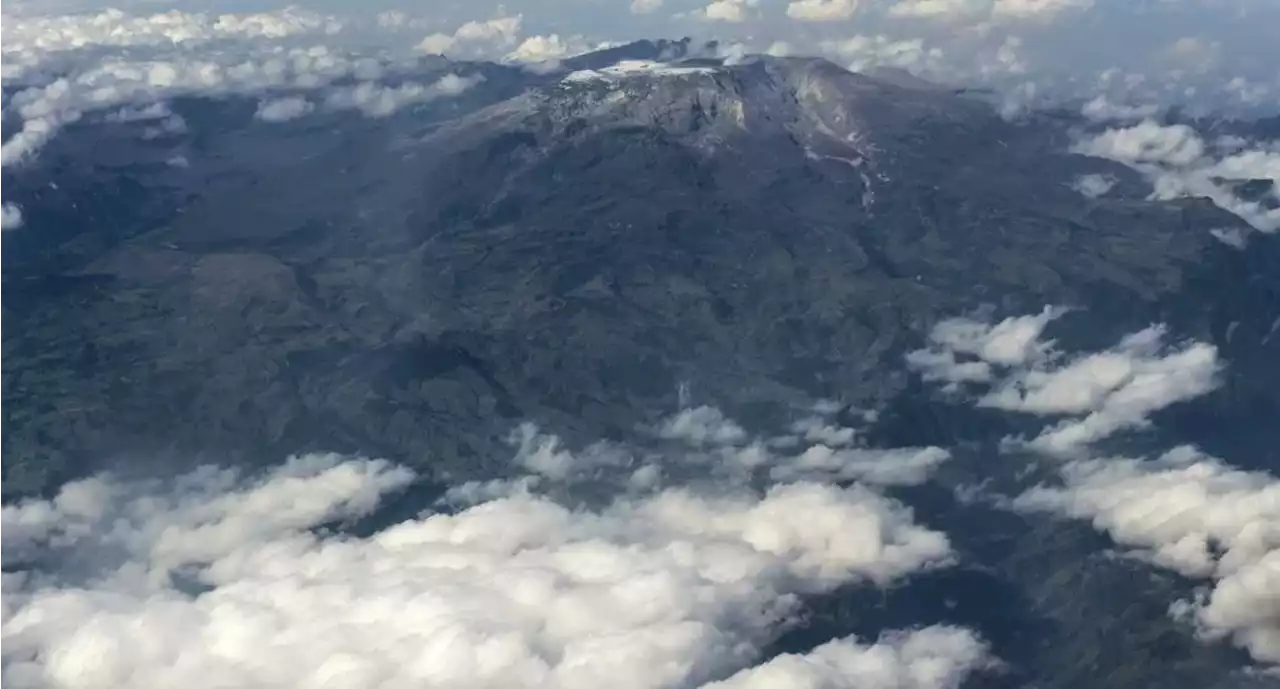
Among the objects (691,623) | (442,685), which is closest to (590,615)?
(691,623)

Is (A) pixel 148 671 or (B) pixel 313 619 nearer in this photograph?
(A) pixel 148 671

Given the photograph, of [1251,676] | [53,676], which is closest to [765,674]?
[1251,676]

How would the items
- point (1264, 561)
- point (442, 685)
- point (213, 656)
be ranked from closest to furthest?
point (442, 685)
point (213, 656)
point (1264, 561)

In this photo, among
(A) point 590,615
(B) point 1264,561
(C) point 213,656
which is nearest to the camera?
(C) point 213,656

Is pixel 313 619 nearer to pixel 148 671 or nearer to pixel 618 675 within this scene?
pixel 148 671

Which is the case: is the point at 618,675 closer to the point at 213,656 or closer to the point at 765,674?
the point at 765,674

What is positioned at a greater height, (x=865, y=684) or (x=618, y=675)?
(x=618, y=675)

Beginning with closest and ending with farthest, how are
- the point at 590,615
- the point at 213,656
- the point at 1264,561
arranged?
the point at 213,656 → the point at 590,615 → the point at 1264,561

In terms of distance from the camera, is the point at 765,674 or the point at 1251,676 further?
→ the point at 1251,676
